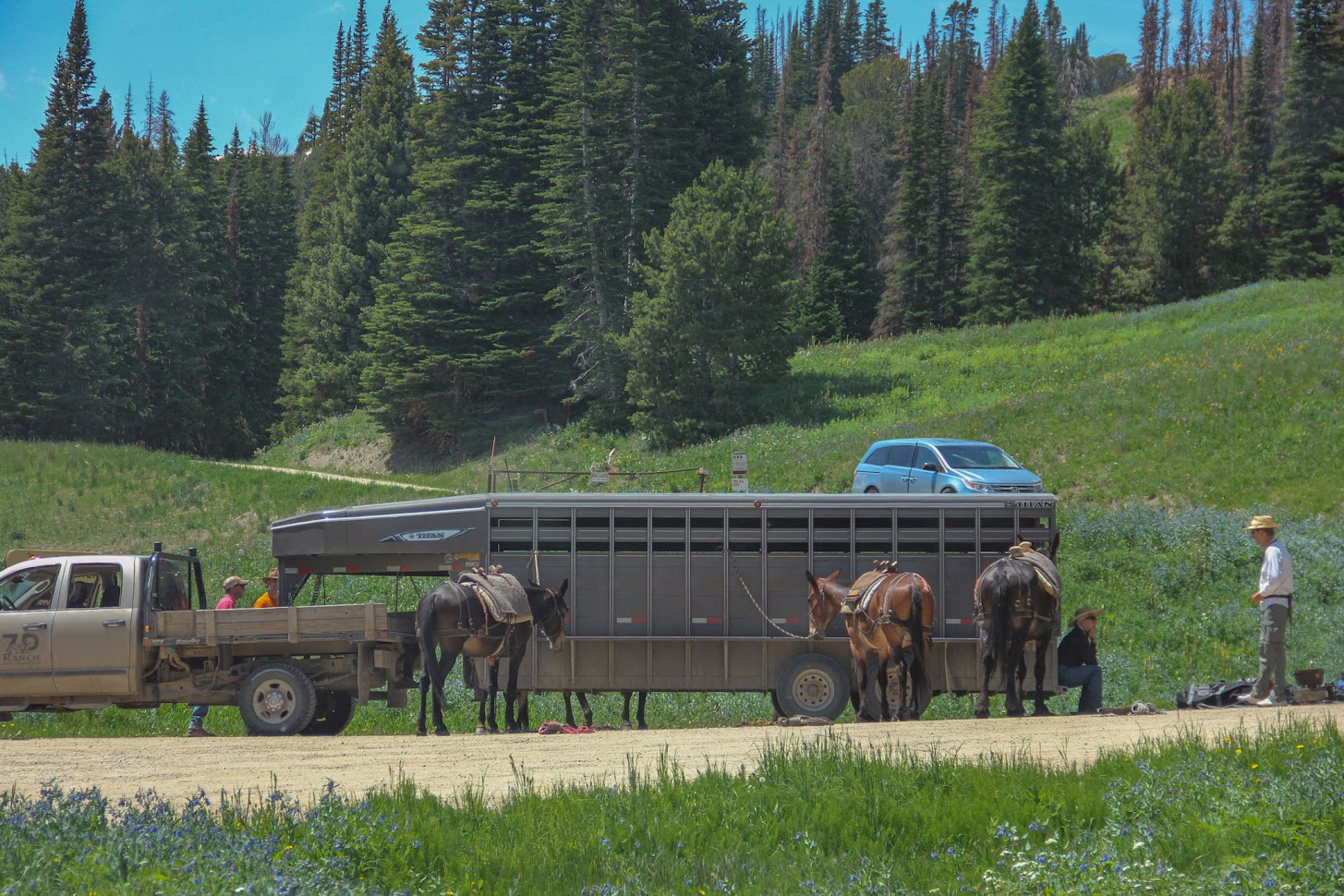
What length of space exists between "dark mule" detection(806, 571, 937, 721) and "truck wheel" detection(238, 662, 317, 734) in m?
6.50

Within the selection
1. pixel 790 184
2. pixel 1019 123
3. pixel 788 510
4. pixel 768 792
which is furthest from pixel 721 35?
pixel 768 792

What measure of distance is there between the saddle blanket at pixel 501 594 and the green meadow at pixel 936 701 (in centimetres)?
266

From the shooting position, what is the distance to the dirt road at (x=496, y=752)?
36.3 ft

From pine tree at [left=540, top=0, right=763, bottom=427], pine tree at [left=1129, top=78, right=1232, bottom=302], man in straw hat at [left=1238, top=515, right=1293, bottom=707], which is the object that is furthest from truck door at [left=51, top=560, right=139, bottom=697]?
pine tree at [left=1129, top=78, right=1232, bottom=302]

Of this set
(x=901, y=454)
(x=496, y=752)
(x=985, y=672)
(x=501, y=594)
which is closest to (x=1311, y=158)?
(x=901, y=454)

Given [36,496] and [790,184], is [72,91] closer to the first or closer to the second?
[36,496]

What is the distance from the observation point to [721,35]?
63.8 meters

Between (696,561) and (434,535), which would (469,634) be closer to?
(434,535)

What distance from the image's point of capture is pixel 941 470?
24.9 metres

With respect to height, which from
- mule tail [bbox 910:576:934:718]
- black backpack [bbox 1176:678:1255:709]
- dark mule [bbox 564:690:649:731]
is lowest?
dark mule [bbox 564:690:649:731]

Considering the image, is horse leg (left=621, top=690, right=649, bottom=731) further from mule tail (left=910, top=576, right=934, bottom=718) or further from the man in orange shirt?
the man in orange shirt

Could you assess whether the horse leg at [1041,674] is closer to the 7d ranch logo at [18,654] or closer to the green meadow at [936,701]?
the green meadow at [936,701]

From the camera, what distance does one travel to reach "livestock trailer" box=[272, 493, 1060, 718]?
55.1 ft

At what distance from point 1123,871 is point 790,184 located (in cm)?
10234
